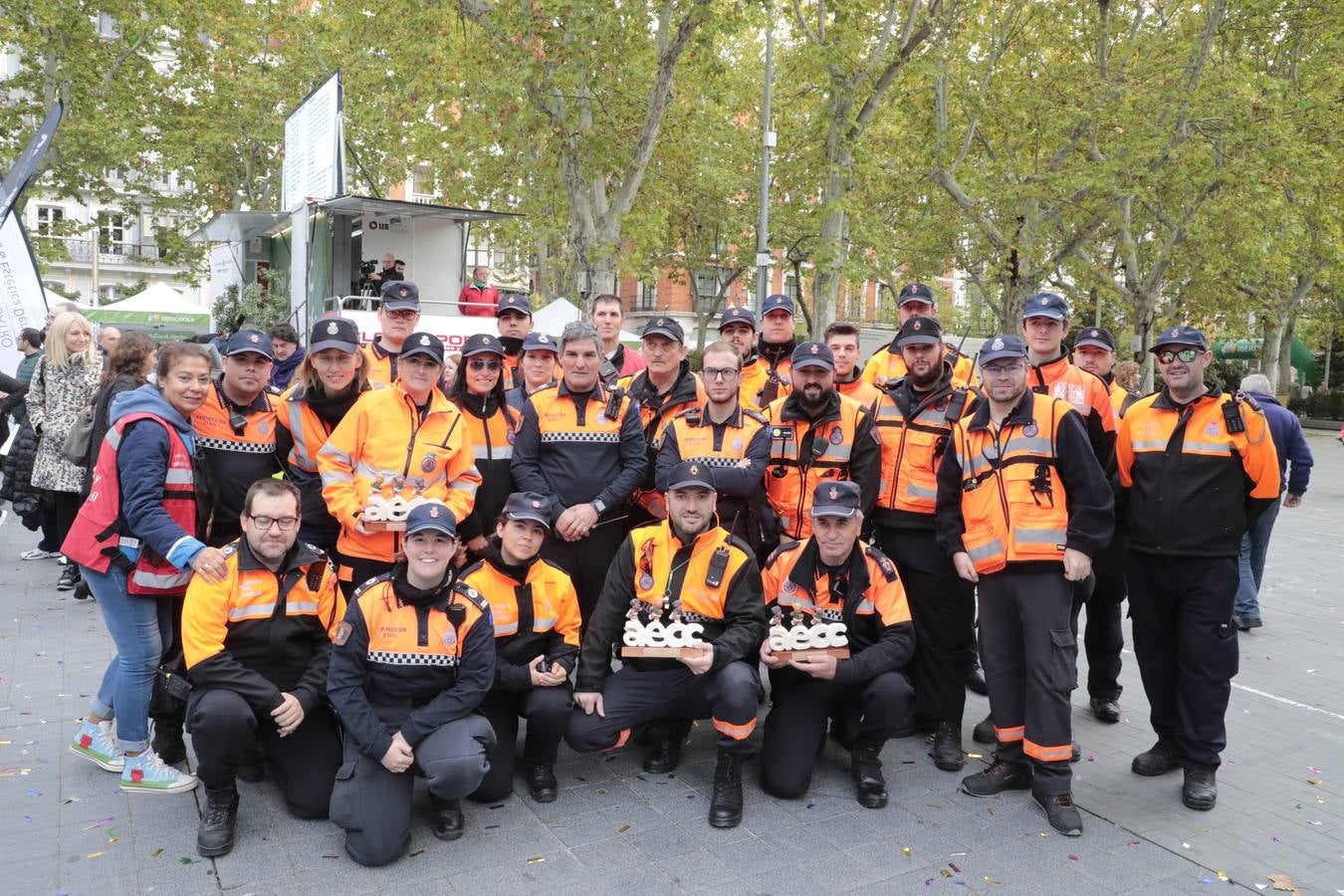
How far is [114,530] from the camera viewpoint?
438cm

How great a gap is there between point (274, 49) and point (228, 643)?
26.5 meters

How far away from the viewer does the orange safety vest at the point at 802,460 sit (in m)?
5.25

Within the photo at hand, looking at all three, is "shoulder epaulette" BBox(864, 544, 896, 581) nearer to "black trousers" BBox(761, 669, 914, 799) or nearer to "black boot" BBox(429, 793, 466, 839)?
"black trousers" BBox(761, 669, 914, 799)

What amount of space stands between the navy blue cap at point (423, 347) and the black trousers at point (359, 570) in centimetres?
102

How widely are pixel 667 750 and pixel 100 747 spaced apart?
8.79 feet

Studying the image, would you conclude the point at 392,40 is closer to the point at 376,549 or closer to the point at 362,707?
the point at 376,549

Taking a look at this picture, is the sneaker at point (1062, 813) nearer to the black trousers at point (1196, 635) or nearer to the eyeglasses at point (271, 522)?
the black trousers at point (1196, 635)

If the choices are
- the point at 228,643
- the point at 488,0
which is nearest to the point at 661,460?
the point at 228,643

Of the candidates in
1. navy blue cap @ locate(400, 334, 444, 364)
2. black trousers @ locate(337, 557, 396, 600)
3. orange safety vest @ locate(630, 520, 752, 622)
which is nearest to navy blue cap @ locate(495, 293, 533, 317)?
navy blue cap @ locate(400, 334, 444, 364)

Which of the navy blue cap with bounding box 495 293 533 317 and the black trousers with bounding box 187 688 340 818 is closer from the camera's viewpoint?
the black trousers with bounding box 187 688 340 818

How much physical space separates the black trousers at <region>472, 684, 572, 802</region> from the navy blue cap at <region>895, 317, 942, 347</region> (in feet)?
8.24

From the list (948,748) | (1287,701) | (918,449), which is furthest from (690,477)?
(1287,701)

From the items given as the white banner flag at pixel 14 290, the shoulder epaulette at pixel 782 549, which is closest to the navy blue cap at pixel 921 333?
the shoulder epaulette at pixel 782 549

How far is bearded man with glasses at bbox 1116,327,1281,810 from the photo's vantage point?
15.5 feet
